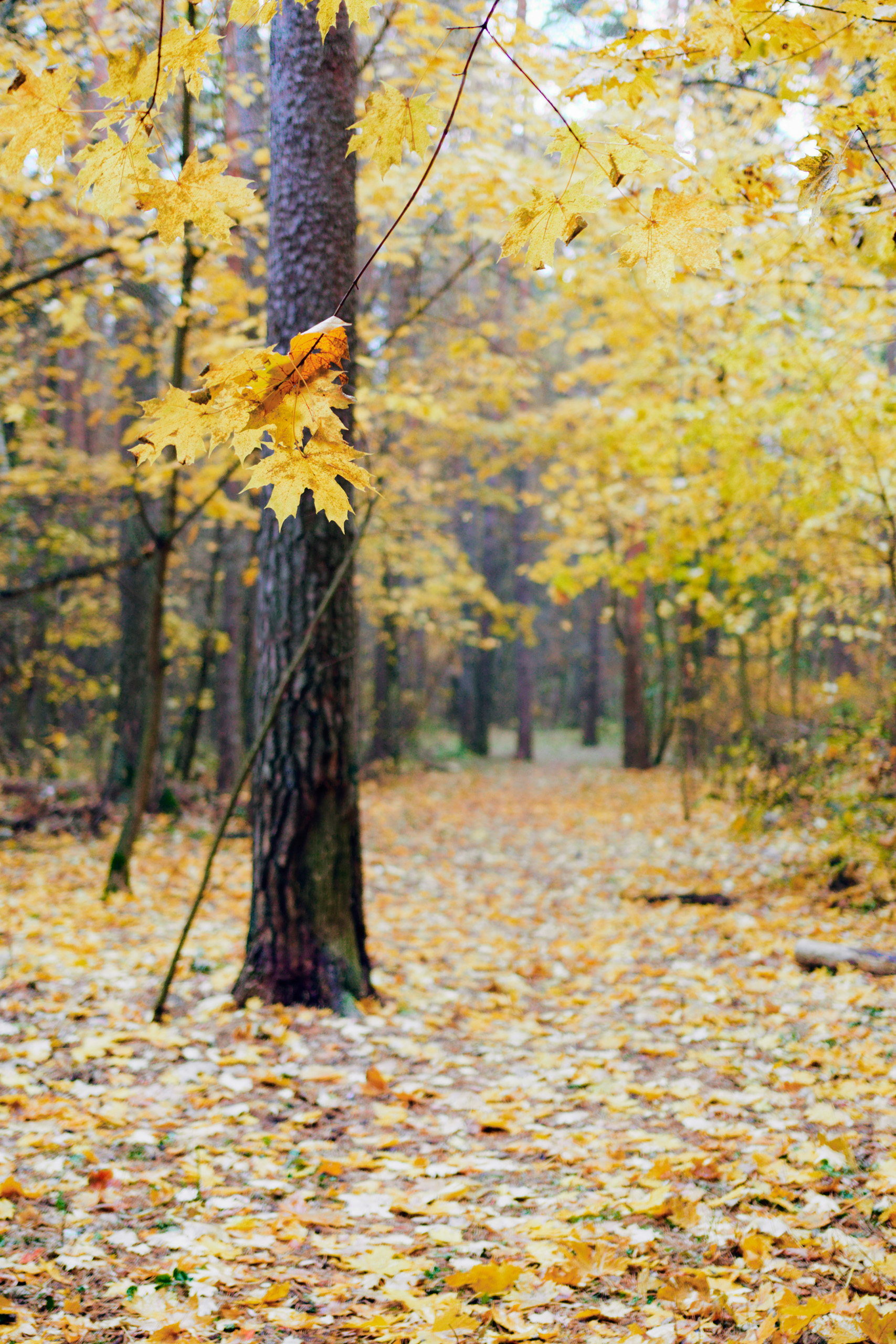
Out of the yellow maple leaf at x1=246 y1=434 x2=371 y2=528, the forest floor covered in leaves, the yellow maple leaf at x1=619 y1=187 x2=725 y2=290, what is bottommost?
the forest floor covered in leaves

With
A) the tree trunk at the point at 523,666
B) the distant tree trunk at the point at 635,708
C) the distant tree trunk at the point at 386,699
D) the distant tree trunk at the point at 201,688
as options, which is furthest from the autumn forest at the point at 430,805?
the tree trunk at the point at 523,666

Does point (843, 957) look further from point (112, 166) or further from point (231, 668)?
point (231, 668)

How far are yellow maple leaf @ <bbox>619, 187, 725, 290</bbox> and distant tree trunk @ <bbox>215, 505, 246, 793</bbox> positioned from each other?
8.12 metres

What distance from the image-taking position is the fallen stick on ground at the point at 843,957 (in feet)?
13.1

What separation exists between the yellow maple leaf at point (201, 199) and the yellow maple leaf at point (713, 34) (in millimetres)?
1034

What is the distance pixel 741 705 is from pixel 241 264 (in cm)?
702

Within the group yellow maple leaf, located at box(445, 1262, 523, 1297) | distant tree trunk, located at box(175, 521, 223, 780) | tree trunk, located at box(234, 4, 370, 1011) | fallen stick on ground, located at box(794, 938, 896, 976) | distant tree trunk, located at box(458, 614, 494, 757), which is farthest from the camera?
distant tree trunk, located at box(458, 614, 494, 757)

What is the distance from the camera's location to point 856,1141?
247cm

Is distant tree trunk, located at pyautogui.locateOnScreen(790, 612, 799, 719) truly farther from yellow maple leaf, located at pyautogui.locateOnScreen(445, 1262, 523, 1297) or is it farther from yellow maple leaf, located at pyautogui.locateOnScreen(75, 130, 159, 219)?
yellow maple leaf, located at pyautogui.locateOnScreen(75, 130, 159, 219)

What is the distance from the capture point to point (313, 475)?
57.8 inches

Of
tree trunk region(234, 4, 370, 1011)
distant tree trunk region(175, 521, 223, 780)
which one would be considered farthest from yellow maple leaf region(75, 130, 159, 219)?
distant tree trunk region(175, 521, 223, 780)

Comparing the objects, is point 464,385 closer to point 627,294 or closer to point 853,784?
point 627,294

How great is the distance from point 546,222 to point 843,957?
12.4ft

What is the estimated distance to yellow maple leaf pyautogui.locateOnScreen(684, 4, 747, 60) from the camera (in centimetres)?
185
